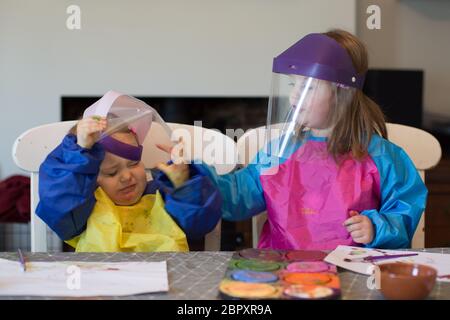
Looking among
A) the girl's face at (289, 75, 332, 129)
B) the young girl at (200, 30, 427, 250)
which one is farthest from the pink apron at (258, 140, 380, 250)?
the girl's face at (289, 75, 332, 129)

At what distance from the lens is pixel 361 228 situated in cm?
123

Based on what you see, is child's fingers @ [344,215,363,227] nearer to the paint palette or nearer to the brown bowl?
the paint palette

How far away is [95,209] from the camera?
1.33 metres

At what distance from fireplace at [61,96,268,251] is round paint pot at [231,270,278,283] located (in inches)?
93.8

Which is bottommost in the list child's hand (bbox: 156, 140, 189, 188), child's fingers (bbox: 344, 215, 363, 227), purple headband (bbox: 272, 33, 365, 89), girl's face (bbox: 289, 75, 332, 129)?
child's fingers (bbox: 344, 215, 363, 227)

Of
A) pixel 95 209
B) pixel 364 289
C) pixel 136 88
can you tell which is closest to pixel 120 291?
pixel 364 289

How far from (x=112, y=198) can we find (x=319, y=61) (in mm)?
512

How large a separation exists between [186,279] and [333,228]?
501 mm

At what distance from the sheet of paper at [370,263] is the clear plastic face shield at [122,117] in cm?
41

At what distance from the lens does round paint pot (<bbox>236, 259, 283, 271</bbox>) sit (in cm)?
93

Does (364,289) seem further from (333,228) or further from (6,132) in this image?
(6,132)

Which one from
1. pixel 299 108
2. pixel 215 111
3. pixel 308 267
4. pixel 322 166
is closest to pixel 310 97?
pixel 299 108
